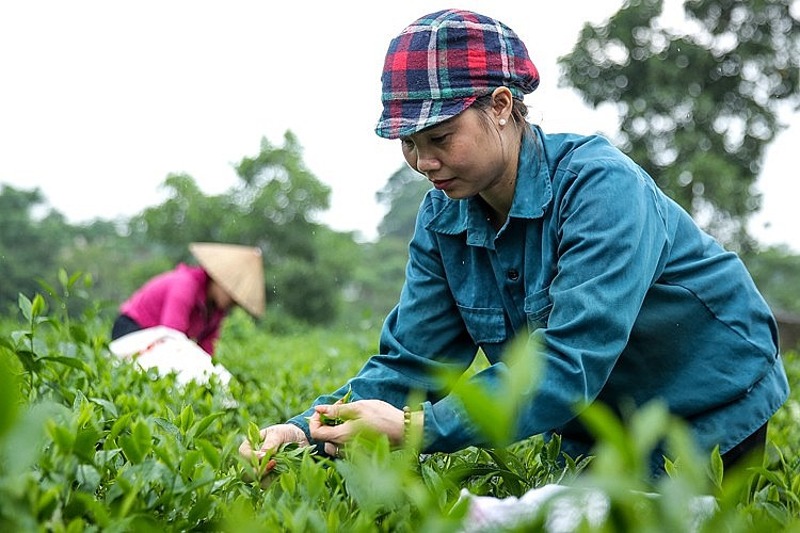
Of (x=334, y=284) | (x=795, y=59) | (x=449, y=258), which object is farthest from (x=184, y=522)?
(x=334, y=284)

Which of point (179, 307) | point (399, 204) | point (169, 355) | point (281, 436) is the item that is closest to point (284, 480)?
point (281, 436)

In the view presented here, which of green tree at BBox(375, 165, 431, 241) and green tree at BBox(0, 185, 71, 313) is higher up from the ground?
green tree at BBox(0, 185, 71, 313)

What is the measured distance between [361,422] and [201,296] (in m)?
4.38

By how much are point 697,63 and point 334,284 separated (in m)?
9.48

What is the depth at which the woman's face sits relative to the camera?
177 cm

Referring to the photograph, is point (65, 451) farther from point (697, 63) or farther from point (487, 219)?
point (697, 63)

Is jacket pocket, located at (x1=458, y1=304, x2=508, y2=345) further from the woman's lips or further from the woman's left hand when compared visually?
the woman's left hand

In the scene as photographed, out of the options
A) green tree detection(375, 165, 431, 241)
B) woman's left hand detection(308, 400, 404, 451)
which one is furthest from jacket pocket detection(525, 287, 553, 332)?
green tree detection(375, 165, 431, 241)

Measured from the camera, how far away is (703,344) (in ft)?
6.58

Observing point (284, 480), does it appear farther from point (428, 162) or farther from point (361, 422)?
point (428, 162)

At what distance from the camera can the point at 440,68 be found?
179 cm

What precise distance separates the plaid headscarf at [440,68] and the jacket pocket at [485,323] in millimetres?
486

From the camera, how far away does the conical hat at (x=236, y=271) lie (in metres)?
5.77

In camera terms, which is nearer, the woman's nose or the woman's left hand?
the woman's left hand
